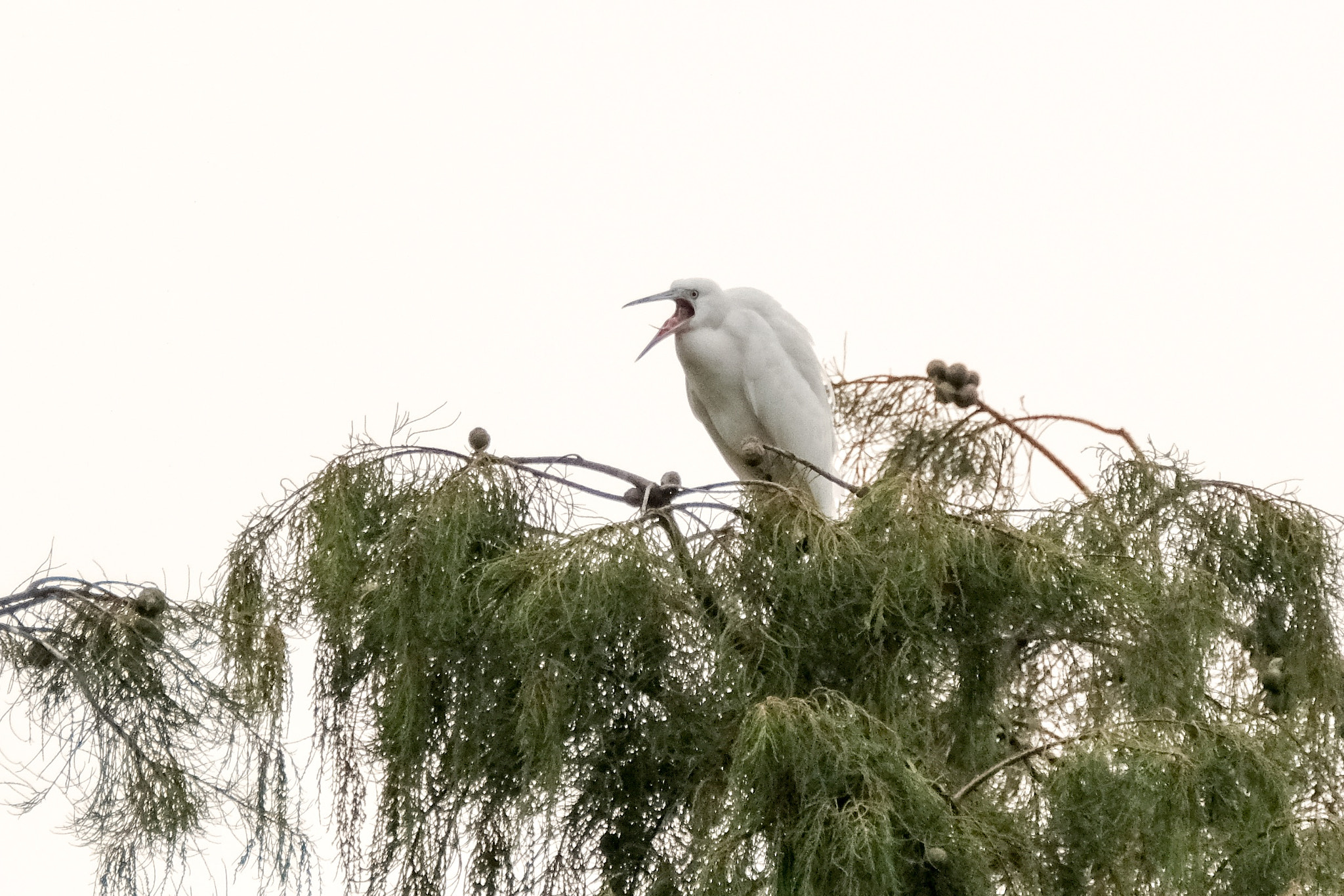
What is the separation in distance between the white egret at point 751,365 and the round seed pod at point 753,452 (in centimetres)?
26

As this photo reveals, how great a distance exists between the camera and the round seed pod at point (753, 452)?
166 cm

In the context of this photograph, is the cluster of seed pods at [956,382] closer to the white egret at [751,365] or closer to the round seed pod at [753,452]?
the white egret at [751,365]

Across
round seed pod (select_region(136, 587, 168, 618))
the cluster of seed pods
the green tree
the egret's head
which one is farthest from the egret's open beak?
round seed pod (select_region(136, 587, 168, 618))

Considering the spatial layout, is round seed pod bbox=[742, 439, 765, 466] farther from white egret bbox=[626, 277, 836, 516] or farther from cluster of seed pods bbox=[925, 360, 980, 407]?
cluster of seed pods bbox=[925, 360, 980, 407]

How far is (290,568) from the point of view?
1601mm

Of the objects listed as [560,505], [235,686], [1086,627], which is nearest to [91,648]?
[235,686]

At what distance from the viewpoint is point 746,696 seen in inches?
54.5

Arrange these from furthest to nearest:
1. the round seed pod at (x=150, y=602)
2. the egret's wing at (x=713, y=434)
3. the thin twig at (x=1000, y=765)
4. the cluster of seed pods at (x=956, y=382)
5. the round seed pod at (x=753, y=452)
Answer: the egret's wing at (x=713, y=434) < the cluster of seed pods at (x=956, y=382) < the round seed pod at (x=753, y=452) < the round seed pod at (x=150, y=602) < the thin twig at (x=1000, y=765)

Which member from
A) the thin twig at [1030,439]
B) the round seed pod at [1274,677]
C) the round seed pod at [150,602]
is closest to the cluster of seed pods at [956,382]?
the thin twig at [1030,439]

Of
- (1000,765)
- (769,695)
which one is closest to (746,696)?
(769,695)

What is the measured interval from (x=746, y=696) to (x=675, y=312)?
2.54 feet

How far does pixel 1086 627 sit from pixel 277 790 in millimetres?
765

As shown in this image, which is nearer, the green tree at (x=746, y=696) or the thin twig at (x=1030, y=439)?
the green tree at (x=746, y=696)

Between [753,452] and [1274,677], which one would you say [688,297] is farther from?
[1274,677]
